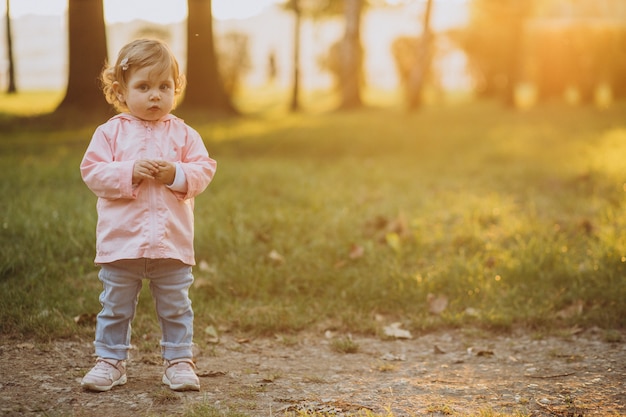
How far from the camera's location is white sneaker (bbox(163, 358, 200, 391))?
296cm

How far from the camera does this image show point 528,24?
16578 millimetres

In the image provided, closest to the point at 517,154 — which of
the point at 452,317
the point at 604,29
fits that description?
the point at 452,317

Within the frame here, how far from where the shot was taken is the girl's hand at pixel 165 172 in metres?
2.79

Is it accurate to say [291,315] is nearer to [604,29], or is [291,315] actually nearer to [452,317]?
[452,317]

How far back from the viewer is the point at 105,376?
2.93m

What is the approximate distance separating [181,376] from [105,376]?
12.5 inches

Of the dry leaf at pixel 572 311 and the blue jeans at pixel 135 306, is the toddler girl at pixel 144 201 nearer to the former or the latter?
the blue jeans at pixel 135 306

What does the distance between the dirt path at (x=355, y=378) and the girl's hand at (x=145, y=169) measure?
0.91 metres

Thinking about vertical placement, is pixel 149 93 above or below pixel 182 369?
above

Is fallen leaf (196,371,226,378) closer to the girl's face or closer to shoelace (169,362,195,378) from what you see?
shoelace (169,362,195,378)

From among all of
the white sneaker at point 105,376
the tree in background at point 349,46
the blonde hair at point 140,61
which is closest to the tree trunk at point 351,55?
the tree in background at point 349,46

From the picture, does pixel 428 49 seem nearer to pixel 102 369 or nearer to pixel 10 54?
pixel 10 54

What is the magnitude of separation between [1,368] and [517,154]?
7.10 meters

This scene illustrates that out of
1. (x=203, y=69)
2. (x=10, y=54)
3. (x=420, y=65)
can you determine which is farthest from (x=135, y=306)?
(x=10, y=54)
